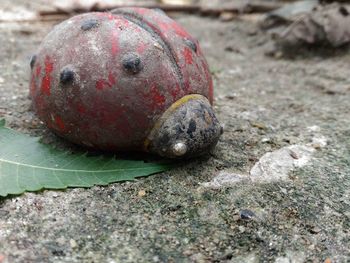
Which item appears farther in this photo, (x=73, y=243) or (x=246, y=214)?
(x=246, y=214)

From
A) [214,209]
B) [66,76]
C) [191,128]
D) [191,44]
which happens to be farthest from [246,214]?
[66,76]

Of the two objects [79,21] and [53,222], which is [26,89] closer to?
[79,21]

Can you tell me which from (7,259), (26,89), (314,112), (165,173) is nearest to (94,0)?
(26,89)

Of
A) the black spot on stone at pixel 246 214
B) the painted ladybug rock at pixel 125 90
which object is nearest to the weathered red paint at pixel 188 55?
the painted ladybug rock at pixel 125 90

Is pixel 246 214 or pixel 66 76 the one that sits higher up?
pixel 66 76

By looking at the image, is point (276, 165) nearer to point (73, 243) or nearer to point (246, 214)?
point (246, 214)

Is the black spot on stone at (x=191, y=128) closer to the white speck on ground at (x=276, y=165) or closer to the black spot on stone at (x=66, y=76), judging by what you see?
the white speck on ground at (x=276, y=165)

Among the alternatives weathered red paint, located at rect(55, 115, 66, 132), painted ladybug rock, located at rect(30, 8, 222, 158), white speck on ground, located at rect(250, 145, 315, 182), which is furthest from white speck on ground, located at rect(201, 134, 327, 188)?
weathered red paint, located at rect(55, 115, 66, 132)
